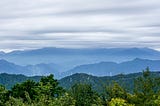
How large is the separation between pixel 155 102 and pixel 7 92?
30.8m

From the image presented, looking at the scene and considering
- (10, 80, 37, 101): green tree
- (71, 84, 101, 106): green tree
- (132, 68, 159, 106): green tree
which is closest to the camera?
(132, 68, 159, 106): green tree

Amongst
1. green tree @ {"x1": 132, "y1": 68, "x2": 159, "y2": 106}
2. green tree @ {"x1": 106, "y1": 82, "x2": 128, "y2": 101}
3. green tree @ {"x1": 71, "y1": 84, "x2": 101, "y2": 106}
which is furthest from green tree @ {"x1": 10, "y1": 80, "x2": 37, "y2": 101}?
green tree @ {"x1": 132, "y1": 68, "x2": 159, "y2": 106}

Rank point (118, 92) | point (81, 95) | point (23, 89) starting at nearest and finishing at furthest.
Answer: point (118, 92) → point (81, 95) → point (23, 89)

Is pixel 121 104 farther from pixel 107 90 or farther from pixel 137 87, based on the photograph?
pixel 107 90

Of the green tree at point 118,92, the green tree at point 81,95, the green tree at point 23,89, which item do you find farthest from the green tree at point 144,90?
the green tree at point 23,89

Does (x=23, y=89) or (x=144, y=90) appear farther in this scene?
(x=23, y=89)

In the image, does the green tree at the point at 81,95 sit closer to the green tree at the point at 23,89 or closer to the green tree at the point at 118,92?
the green tree at the point at 118,92

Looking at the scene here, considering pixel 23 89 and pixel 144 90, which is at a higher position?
pixel 144 90

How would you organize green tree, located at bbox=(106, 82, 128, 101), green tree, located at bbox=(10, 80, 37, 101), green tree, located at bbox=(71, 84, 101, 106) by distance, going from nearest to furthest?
green tree, located at bbox=(106, 82, 128, 101), green tree, located at bbox=(71, 84, 101, 106), green tree, located at bbox=(10, 80, 37, 101)

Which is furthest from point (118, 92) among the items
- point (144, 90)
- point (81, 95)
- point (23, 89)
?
point (23, 89)

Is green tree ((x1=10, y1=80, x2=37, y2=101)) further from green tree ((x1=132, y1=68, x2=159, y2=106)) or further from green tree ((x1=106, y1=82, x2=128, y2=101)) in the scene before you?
green tree ((x1=132, y1=68, x2=159, y2=106))

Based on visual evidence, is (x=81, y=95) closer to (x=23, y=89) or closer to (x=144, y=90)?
(x=23, y=89)

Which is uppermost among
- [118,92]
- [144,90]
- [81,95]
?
[144,90]

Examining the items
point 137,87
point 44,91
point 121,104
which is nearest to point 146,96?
point 137,87
